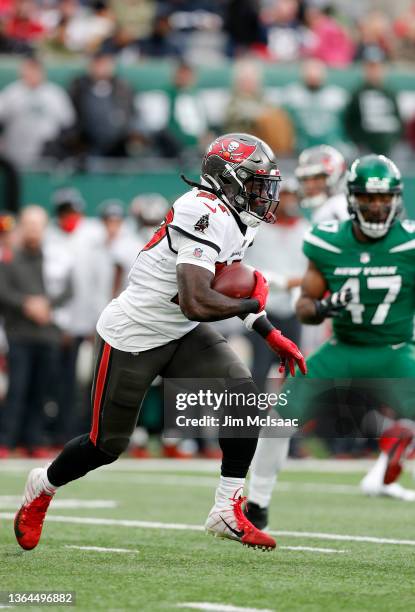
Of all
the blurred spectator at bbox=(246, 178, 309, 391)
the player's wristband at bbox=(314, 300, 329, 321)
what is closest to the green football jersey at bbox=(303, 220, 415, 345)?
the player's wristband at bbox=(314, 300, 329, 321)

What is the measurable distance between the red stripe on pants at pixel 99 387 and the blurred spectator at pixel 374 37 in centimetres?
995

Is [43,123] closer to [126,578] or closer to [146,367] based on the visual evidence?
[146,367]

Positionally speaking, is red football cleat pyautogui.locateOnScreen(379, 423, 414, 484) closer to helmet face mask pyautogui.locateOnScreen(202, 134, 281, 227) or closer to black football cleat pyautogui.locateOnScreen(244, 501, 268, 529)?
black football cleat pyautogui.locateOnScreen(244, 501, 268, 529)

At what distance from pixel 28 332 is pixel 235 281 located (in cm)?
566

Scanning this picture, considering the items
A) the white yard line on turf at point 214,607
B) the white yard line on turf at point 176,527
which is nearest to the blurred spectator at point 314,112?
the white yard line on turf at point 176,527

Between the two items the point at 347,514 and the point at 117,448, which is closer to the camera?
the point at 117,448

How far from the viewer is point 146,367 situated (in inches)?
201

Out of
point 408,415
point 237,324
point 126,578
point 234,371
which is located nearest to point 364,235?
point 408,415

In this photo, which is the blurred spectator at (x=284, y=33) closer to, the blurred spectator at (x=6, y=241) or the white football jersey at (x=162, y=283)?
the blurred spectator at (x=6, y=241)

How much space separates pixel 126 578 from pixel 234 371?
99 cm

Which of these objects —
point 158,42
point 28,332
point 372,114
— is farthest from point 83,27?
point 28,332

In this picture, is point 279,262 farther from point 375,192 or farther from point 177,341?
point 177,341

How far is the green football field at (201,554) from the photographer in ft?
13.5

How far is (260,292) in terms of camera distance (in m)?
5.04
